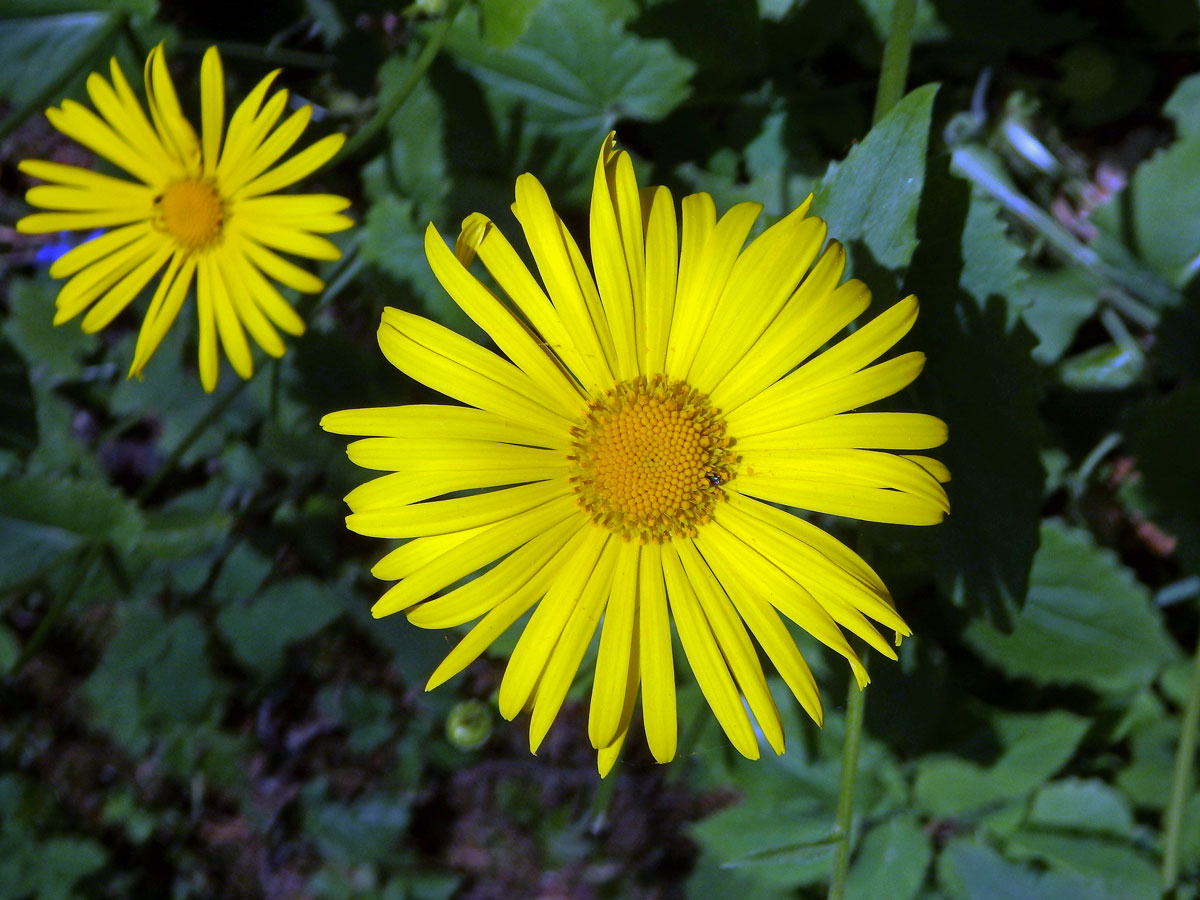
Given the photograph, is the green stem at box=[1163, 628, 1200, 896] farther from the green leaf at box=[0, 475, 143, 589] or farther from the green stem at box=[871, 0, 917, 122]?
the green leaf at box=[0, 475, 143, 589]

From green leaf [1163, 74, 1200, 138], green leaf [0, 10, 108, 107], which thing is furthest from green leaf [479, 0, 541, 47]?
green leaf [1163, 74, 1200, 138]

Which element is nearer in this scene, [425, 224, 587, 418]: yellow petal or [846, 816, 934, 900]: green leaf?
[425, 224, 587, 418]: yellow petal

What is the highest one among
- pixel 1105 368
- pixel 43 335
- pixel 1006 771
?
pixel 43 335

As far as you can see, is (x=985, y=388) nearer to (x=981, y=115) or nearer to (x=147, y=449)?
(x=981, y=115)

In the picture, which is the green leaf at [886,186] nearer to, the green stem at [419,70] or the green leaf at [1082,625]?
the green stem at [419,70]

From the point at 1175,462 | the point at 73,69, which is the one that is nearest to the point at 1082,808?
the point at 1175,462

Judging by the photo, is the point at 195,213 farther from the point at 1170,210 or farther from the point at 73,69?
the point at 1170,210

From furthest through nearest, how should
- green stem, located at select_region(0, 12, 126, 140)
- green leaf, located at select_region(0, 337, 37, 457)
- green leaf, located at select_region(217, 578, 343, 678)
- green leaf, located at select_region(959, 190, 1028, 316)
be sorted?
green leaf, located at select_region(217, 578, 343, 678)
green leaf, located at select_region(0, 337, 37, 457)
green stem, located at select_region(0, 12, 126, 140)
green leaf, located at select_region(959, 190, 1028, 316)

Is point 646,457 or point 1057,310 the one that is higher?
point 1057,310
